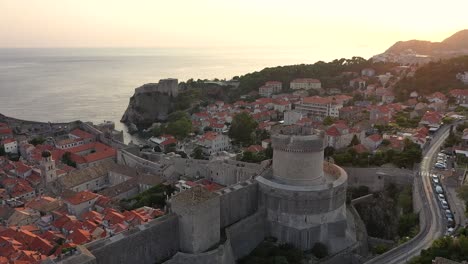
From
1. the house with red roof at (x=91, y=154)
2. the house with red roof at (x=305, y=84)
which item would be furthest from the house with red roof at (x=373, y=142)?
the house with red roof at (x=305, y=84)

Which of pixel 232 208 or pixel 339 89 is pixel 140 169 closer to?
pixel 232 208

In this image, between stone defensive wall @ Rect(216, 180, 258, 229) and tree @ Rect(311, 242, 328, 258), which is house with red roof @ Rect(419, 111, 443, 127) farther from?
stone defensive wall @ Rect(216, 180, 258, 229)

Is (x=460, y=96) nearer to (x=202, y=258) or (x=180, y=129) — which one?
(x=180, y=129)

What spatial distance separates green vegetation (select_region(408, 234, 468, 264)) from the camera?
14266 mm

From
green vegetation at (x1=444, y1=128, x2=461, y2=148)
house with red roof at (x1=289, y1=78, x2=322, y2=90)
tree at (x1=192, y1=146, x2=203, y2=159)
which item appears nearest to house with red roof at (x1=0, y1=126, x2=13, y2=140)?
tree at (x1=192, y1=146, x2=203, y2=159)

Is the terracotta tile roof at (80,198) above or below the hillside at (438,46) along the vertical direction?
below

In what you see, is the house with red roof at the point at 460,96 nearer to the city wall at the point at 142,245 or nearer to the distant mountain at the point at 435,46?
the city wall at the point at 142,245

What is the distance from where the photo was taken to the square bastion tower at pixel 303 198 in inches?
727

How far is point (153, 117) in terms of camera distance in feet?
204

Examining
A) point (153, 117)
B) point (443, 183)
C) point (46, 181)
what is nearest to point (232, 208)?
point (443, 183)

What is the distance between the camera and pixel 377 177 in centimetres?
2384

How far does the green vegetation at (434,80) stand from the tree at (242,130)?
63.2ft

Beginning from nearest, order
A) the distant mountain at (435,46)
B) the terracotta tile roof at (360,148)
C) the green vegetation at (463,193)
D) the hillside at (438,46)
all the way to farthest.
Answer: the green vegetation at (463,193) → the terracotta tile roof at (360,148) → the distant mountain at (435,46) → the hillside at (438,46)

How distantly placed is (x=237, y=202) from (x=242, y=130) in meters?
21.1
